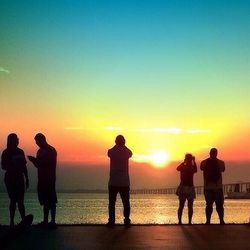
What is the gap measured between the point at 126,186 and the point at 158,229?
5.85 feet

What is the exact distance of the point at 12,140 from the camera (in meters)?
14.0

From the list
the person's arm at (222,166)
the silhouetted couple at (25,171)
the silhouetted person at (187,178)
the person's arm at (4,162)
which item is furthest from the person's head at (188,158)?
the person's arm at (4,162)

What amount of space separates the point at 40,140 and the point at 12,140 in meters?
0.61

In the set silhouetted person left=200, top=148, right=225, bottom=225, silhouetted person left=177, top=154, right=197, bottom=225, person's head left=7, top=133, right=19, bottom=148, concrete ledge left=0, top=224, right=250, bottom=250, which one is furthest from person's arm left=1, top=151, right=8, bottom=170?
silhouetted person left=200, top=148, right=225, bottom=225

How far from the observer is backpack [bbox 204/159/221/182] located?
Result: 1630 cm

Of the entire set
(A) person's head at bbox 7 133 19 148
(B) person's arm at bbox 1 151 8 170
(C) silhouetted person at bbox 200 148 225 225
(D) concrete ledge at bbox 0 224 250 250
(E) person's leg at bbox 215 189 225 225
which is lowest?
(D) concrete ledge at bbox 0 224 250 250

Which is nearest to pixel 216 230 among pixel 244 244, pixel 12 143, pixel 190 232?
pixel 190 232

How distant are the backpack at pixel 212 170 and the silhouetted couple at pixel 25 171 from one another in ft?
13.9

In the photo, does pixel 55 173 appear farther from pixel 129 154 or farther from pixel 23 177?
pixel 129 154

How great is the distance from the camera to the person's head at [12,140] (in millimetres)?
13930

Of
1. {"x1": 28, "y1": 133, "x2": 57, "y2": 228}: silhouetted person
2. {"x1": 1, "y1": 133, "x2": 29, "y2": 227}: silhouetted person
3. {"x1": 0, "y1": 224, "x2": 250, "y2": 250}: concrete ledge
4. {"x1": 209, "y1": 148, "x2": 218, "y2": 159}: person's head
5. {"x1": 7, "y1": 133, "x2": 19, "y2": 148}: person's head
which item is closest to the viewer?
{"x1": 0, "y1": 224, "x2": 250, "y2": 250}: concrete ledge

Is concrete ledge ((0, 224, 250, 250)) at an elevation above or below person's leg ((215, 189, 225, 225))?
below

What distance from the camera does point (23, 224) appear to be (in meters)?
12.6

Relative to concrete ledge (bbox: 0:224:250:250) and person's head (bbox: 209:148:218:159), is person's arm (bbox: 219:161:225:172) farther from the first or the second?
concrete ledge (bbox: 0:224:250:250)
